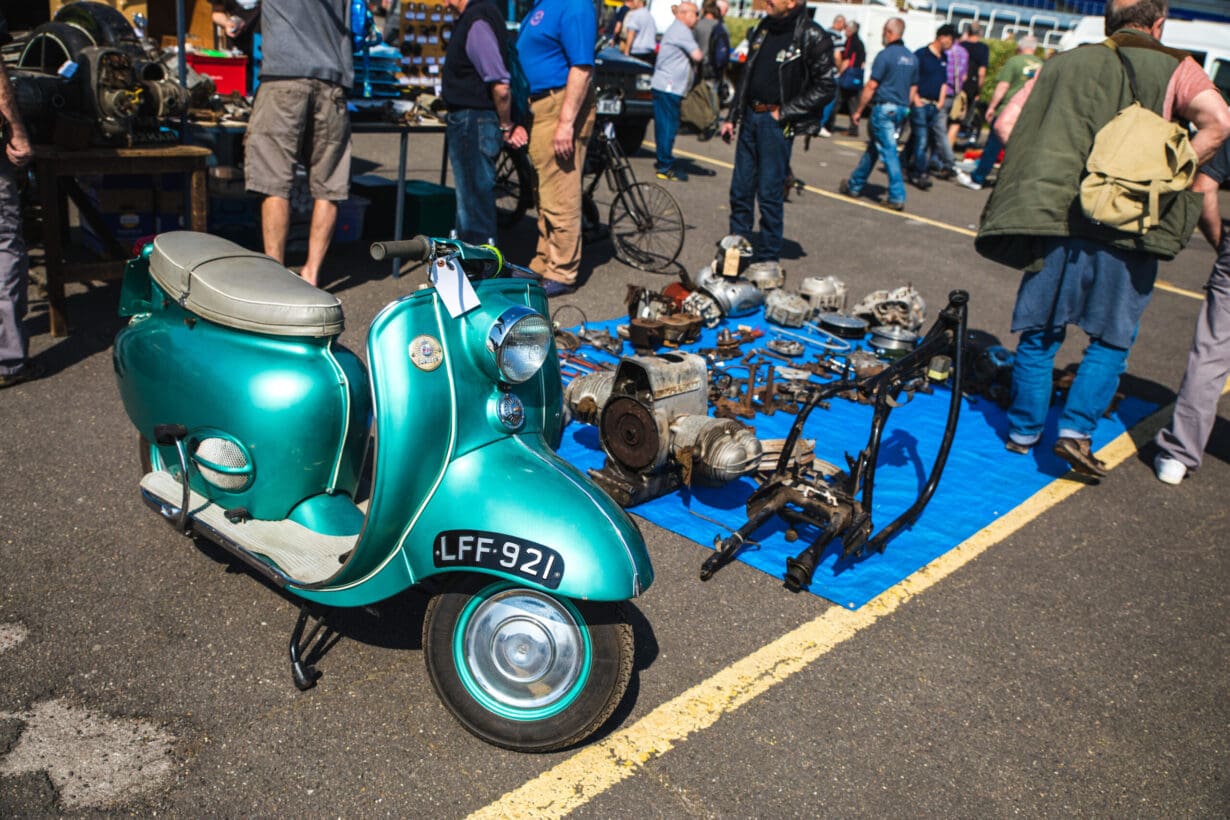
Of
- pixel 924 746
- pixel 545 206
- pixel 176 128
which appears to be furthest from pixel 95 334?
pixel 924 746

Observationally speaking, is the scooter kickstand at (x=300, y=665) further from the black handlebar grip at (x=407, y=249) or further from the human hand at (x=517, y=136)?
the human hand at (x=517, y=136)

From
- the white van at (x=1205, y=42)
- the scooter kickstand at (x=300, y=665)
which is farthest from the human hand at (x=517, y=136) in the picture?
the white van at (x=1205, y=42)

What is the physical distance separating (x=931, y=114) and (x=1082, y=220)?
30.0ft

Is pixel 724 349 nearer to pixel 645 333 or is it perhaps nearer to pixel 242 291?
pixel 645 333

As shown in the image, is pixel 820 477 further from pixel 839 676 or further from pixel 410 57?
pixel 410 57

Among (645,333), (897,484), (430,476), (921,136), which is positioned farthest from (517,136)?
(921,136)

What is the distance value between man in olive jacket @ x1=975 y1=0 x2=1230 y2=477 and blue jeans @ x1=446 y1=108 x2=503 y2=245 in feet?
10.5

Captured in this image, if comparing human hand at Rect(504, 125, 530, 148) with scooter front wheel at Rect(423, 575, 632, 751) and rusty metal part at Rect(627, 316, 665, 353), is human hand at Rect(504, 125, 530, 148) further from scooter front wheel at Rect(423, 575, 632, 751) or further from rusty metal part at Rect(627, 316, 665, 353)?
scooter front wheel at Rect(423, 575, 632, 751)

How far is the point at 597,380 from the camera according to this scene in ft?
14.7

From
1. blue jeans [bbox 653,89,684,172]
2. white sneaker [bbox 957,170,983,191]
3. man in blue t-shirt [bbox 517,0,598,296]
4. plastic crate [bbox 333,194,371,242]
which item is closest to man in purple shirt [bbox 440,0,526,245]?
man in blue t-shirt [bbox 517,0,598,296]

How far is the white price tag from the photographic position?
8.66 ft

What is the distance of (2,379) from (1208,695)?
17.1ft

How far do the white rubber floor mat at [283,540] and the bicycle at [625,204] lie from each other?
4.94 meters

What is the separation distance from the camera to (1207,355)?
4914 millimetres
